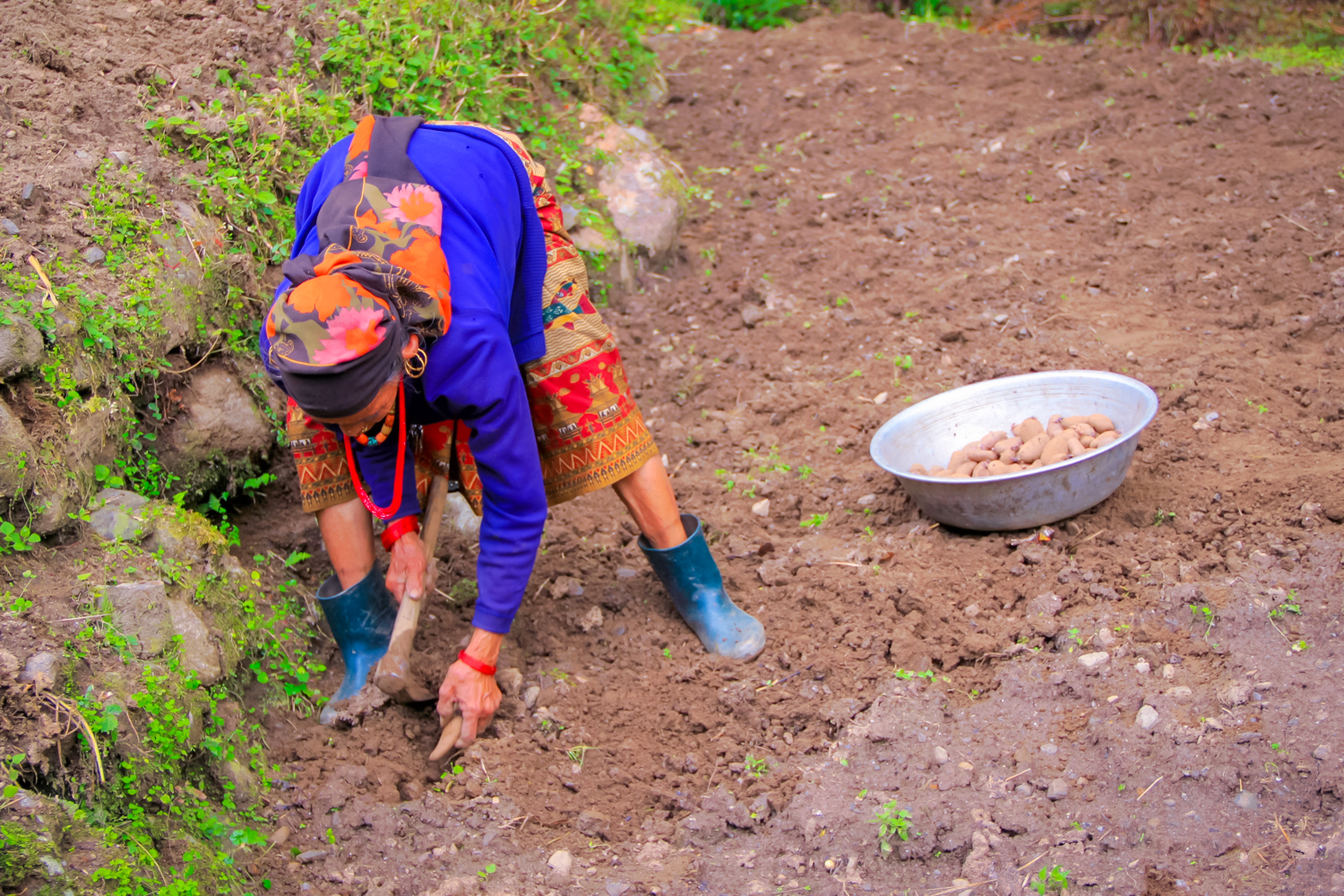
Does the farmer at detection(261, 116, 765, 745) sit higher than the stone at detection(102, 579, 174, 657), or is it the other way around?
the farmer at detection(261, 116, 765, 745)

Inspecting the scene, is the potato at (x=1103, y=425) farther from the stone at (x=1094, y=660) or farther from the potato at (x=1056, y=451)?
the stone at (x=1094, y=660)

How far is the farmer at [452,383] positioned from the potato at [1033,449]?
0.94m

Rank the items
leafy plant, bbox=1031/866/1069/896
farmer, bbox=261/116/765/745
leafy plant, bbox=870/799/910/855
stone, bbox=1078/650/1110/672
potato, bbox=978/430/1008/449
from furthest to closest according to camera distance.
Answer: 1. potato, bbox=978/430/1008/449
2. stone, bbox=1078/650/1110/672
3. leafy plant, bbox=870/799/910/855
4. leafy plant, bbox=1031/866/1069/896
5. farmer, bbox=261/116/765/745

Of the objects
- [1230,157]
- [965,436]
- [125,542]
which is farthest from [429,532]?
[1230,157]

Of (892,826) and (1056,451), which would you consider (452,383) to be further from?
(1056,451)

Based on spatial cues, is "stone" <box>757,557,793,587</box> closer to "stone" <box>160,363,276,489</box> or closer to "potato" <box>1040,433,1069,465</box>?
"potato" <box>1040,433,1069,465</box>

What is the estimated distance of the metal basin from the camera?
8.52 feet

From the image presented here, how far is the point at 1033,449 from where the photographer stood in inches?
110

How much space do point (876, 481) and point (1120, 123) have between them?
10.4ft

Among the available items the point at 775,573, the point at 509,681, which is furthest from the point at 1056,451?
the point at 509,681

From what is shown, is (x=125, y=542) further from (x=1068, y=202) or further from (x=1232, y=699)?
(x=1068, y=202)

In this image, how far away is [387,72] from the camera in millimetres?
3652

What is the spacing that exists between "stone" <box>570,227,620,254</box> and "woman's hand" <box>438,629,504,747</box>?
2280 millimetres

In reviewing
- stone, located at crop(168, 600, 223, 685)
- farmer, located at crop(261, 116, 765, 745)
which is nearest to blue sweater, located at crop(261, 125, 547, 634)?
farmer, located at crop(261, 116, 765, 745)
